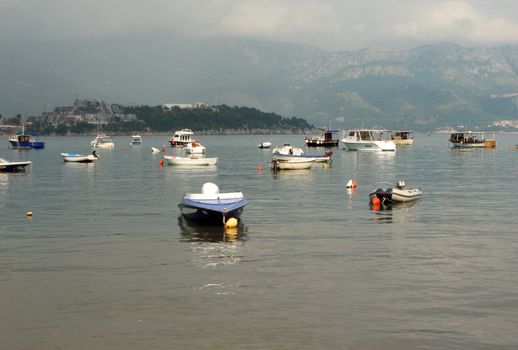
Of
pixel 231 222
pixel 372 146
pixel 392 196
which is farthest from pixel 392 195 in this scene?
pixel 372 146

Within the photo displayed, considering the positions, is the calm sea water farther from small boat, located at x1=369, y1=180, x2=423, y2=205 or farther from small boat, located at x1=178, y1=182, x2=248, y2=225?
small boat, located at x1=369, y1=180, x2=423, y2=205

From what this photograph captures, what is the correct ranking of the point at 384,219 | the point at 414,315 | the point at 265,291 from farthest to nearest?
the point at 384,219, the point at 265,291, the point at 414,315

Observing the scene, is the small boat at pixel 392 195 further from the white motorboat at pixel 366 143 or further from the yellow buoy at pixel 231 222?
the white motorboat at pixel 366 143

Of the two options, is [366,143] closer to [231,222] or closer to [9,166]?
[9,166]

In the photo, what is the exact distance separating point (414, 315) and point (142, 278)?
12.8 meters

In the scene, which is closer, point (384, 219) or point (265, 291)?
point (265, 291)

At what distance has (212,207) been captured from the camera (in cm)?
4706

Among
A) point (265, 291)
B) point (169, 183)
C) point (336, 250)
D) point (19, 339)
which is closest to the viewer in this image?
point (19, 339)

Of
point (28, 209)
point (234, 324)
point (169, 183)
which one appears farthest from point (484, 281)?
point (169, 183)

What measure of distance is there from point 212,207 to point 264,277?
14.9 metres

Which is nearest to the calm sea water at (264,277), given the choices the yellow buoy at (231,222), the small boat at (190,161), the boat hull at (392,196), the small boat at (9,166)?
the yellow buoy at (231,222)

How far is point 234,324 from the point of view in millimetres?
25781

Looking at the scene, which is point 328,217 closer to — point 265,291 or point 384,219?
point 384,219

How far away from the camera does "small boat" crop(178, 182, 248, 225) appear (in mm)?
46909
